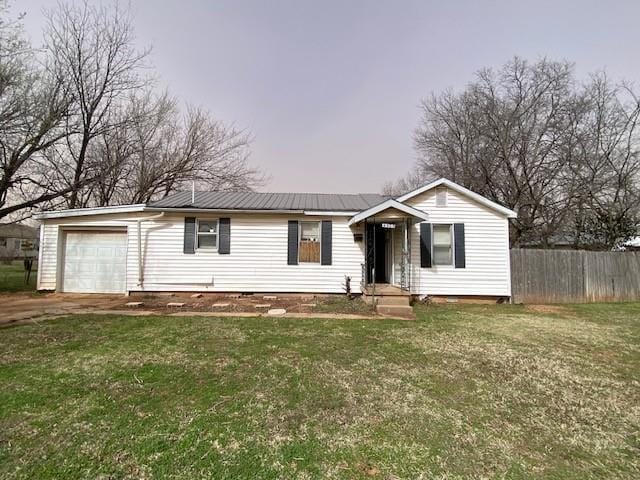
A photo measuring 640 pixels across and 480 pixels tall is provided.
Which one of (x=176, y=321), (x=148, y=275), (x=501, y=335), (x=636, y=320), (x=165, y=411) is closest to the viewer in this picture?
(x=165, y=411)

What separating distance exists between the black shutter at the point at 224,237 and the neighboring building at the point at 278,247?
33 mm

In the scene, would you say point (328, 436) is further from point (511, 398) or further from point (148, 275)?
point (148, 275)

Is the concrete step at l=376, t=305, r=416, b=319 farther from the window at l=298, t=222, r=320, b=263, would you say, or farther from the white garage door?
the white garage door

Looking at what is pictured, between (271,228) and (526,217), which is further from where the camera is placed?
(526,217)

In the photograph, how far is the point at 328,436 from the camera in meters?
2.69

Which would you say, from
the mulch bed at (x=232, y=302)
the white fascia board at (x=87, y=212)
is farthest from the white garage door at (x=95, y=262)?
the mulch bed at (x=232, y=302)

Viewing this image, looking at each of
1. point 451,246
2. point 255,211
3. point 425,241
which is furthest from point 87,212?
point 451,246

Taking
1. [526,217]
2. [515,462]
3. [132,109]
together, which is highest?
[132,109]

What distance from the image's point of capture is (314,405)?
3229 mm

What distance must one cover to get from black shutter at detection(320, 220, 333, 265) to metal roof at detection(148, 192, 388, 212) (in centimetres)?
52

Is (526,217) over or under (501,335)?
over

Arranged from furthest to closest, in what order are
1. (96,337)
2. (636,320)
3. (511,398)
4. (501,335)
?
(636,320), (501,335), (96,337), (511,398)

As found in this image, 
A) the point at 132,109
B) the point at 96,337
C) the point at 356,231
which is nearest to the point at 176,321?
the point at 96,337

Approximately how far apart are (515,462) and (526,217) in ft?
61.3
